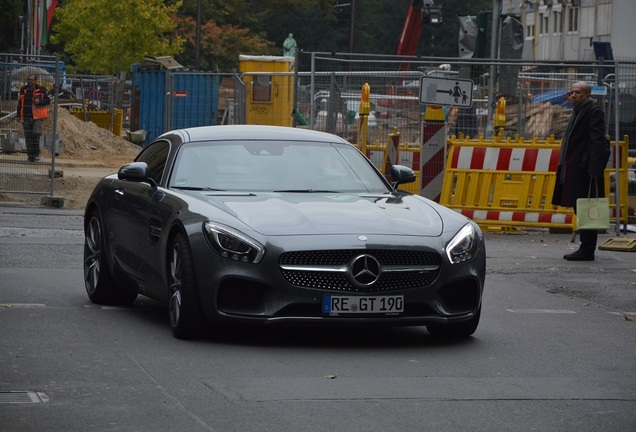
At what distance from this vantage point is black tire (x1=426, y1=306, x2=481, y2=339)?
30.9ft

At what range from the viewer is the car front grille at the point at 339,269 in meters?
8.70

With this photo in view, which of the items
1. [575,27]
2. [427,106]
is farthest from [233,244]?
[575,27]

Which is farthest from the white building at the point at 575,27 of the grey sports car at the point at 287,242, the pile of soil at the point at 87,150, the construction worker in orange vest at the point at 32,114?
the grey sports car at the point at 287,242

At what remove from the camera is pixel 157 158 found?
10.7 m

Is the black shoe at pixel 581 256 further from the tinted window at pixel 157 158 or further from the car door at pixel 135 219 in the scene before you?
the car door at pixel 135 219

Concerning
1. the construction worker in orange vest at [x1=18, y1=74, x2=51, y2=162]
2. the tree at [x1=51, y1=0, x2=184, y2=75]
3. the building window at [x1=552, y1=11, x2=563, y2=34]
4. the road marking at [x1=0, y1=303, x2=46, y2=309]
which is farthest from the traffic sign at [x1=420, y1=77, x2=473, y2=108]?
the building window at [x1=552, y1=11, x2=563, y2=34]

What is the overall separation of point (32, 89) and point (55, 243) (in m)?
8.42

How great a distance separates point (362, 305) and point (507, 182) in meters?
11.0

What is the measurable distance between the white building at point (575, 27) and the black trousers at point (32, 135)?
138ft

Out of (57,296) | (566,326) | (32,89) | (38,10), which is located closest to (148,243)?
(57,296)

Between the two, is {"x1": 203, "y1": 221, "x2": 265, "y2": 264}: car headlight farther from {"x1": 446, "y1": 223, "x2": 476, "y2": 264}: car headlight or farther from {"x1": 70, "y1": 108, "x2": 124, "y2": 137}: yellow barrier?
{"x1": 70, "y1": 108, "x2": 124, "y2": 137}: yellow barrier

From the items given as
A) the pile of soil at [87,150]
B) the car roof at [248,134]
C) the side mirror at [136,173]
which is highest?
the car roof at [248,134]

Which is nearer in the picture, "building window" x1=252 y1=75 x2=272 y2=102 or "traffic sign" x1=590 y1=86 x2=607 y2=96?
"traffic sign" x1=590 y1=86 x2=607 y2=96

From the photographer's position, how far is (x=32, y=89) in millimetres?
23984
